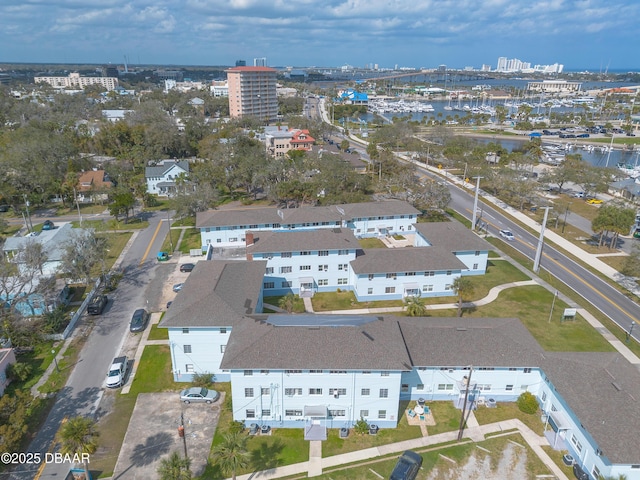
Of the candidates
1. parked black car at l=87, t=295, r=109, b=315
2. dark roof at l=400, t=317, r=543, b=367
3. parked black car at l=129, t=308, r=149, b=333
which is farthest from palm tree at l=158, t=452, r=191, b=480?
parked black car at l=87, t=295, r=109, b=315

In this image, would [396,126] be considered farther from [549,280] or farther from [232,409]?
[232,409]

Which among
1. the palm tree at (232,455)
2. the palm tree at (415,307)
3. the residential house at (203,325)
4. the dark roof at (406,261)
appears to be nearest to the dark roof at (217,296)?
the residential house at (203,325)

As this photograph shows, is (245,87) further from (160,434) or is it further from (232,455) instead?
(232,455)

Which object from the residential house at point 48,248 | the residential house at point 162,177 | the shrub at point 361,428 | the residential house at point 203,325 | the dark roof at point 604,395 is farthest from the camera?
the residential house at point 162,177

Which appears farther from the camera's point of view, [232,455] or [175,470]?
[232,455]

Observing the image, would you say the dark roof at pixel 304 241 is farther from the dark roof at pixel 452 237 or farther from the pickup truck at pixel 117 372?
the pickup truck at pixel 117 372

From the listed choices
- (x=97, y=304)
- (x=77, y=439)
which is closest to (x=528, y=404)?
(x=77, y=439)
